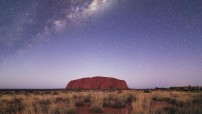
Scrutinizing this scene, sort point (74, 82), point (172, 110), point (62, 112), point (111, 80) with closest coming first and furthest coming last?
point (62, 112), point (172, 110), point (111, 80), point (74, 82)

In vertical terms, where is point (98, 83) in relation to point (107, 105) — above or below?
above

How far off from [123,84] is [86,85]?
2561 centimetres

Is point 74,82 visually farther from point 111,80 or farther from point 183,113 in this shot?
point 183,113

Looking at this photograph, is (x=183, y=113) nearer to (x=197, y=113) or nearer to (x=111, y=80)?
(x=197, y=113)

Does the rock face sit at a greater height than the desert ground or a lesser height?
greater

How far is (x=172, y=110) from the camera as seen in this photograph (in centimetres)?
857

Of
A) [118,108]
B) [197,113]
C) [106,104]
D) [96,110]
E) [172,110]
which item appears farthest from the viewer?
[106,104]

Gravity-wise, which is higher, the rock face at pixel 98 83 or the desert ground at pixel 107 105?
the rock face at pixel 98 83

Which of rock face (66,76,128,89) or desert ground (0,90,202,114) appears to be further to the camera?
rock face (66,76,128,89)

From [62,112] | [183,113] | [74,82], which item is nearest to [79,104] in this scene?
[62,112]

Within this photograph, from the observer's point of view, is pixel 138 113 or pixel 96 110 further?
pixel 96 110

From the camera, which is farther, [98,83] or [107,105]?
[98,83]

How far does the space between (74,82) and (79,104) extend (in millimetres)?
156858

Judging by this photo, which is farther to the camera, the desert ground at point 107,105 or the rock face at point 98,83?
the rock face at point 98,83
